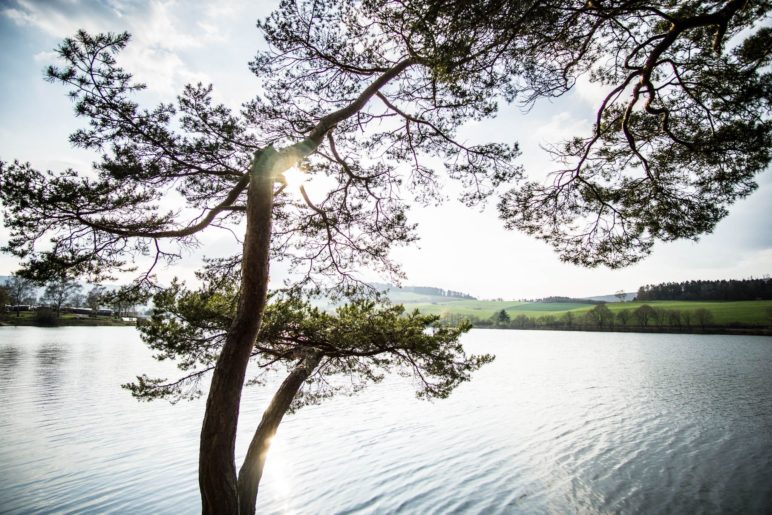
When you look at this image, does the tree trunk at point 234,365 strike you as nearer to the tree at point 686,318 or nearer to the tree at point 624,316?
the tree at point 686,318

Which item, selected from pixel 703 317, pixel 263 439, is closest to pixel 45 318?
pixel 263 439

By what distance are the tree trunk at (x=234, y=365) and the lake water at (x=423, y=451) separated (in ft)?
17.9

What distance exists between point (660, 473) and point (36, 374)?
33.1 metres

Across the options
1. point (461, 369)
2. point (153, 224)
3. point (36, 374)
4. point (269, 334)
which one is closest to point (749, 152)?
point (461, 369)

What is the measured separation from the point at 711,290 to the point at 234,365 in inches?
4975

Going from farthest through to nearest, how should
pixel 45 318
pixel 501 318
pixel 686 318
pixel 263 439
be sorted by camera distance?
pixel 501 318
pixel 686 318
pixel 45 318
pixel 263 439

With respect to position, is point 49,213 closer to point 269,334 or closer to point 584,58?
point 269,334

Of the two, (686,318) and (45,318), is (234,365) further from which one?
(686,318)

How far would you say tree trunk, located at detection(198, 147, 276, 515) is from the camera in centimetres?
305

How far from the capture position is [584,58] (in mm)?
4754

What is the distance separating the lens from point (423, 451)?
10.8 meters

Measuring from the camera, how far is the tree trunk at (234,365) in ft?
10.0

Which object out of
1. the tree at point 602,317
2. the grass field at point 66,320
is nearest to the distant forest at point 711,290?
the tree at point 602,317

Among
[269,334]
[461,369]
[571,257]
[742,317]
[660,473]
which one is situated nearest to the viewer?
[269,334]
